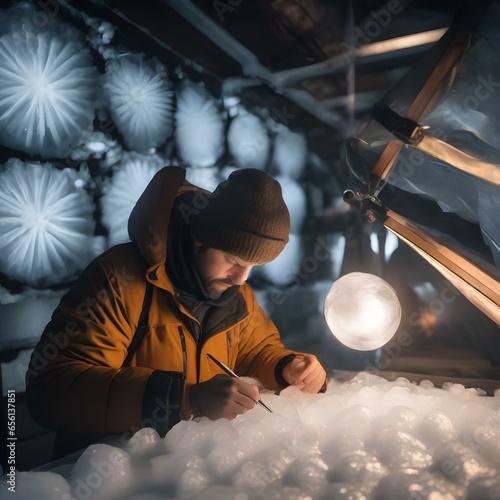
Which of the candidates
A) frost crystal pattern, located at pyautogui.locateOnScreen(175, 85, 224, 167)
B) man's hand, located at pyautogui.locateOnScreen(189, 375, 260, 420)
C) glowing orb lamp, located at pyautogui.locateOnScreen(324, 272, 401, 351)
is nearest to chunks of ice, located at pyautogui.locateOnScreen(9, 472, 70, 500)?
man's hand, located at pyautogui.locateOnScreen(189, 375, 260, 420)

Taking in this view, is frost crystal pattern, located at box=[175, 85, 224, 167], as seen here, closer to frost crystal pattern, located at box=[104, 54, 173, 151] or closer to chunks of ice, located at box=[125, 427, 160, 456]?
frost crystal pattern, located at box=[104, 54, 173, 151]

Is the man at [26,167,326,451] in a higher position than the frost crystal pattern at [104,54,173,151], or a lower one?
lower

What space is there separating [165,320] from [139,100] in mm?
592

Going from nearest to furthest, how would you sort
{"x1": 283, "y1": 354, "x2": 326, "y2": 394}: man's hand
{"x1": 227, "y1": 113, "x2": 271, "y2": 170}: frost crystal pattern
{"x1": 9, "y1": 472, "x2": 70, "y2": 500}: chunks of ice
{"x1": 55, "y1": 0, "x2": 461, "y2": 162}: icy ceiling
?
{"x1": 9, "y1": 472, "x2": 70, "y2": 500}: chunks of ice → {"x1": 283, "y1": 354, "x2": 326, "y2": 394}: man's hand → {"x1": 55, "y1": 0, "x2": 461, "y2": 162}: icy ceiling → {"x1": 227, "y1": 113, "x2": 271, "y2": 170}: frost crystal pattern

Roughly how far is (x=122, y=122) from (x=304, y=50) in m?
0.76

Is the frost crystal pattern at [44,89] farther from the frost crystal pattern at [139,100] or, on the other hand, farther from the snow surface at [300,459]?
the snow surface at [300,459]

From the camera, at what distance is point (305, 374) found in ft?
3.41

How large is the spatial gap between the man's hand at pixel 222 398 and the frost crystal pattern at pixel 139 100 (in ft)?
2.16

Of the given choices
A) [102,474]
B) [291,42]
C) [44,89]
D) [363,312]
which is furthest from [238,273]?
[291,42]

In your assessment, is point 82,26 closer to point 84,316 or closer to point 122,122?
point 122,122

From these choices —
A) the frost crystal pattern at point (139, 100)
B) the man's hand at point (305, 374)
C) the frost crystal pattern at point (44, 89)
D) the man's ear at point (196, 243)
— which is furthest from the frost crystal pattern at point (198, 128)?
the man's hand at point (305, 374)

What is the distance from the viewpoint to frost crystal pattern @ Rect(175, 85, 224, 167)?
1257 mm

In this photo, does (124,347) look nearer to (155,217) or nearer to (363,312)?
(155,217)

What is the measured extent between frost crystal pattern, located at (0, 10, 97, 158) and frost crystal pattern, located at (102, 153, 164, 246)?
0.13 meters
